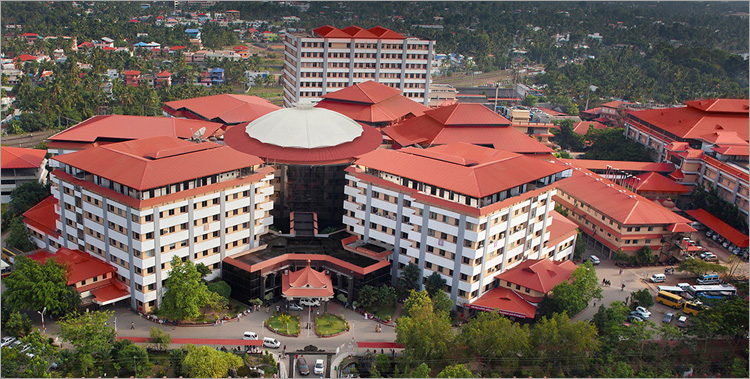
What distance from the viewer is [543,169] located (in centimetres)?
7431

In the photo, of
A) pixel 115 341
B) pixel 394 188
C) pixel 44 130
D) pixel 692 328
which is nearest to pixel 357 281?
pixel 394 188

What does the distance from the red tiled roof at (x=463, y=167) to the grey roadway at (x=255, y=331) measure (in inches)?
602

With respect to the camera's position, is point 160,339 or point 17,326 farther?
point 17,326

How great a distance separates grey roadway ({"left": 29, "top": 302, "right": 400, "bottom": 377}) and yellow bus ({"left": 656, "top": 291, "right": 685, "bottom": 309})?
29387mm

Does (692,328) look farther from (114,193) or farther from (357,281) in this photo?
(114,193)

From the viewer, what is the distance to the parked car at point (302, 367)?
58.6 meters

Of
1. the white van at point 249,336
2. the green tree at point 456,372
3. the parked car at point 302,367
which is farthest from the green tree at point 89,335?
the green tree at point 456,372

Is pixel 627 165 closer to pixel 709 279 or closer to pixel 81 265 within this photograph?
pixel 709 279

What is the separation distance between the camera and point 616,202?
8731cm

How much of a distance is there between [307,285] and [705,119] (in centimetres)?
7477

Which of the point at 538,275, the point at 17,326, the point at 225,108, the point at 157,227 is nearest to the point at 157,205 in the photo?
the point at 157,227

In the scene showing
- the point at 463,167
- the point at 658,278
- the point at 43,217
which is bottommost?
the point at 658,278

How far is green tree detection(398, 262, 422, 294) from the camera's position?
70.0 m

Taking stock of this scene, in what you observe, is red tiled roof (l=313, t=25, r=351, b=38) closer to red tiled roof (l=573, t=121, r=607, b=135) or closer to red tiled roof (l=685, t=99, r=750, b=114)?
red tiled roof (l=573, t=121, r=607, b=135)
